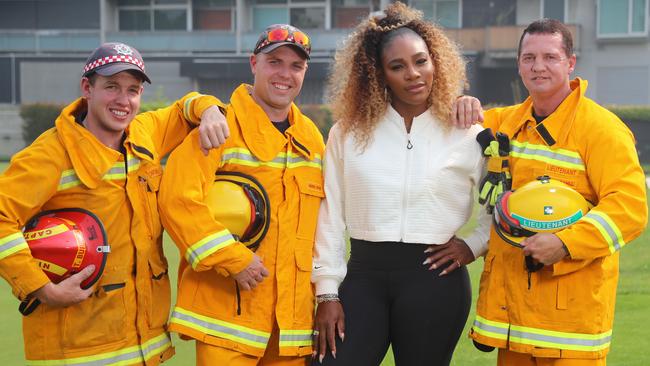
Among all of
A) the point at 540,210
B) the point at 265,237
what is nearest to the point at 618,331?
the point at 540,210

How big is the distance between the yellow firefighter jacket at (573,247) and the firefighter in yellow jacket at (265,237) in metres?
0.91

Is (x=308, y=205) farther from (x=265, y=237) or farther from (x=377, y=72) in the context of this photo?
(x=377, y=72)

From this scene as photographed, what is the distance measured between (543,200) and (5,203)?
93.0 inches

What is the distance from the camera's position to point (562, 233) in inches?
159

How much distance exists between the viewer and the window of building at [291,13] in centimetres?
4303

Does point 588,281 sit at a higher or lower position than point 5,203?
lower

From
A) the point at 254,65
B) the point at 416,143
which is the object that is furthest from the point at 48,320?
the point at 416,143

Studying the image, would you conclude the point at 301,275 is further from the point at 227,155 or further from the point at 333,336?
the point at 227,155

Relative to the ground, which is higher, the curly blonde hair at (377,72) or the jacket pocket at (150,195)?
the curly blonde hair at (377,72)

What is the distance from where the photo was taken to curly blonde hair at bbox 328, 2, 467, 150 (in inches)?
176

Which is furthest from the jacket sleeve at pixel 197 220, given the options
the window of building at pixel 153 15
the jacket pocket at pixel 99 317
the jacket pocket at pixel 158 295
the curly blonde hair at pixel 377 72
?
the window of building at pixel 153 15

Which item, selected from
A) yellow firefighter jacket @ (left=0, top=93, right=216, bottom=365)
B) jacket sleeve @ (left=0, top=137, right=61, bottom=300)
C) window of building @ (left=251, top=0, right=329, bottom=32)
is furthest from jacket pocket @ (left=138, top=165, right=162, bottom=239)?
window of building @ (left=251, top=0, right=329, bottom=32)

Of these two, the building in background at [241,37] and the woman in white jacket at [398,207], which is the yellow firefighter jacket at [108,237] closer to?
the woman in white jacket at [398,207]

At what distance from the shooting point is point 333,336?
436 centimetres
